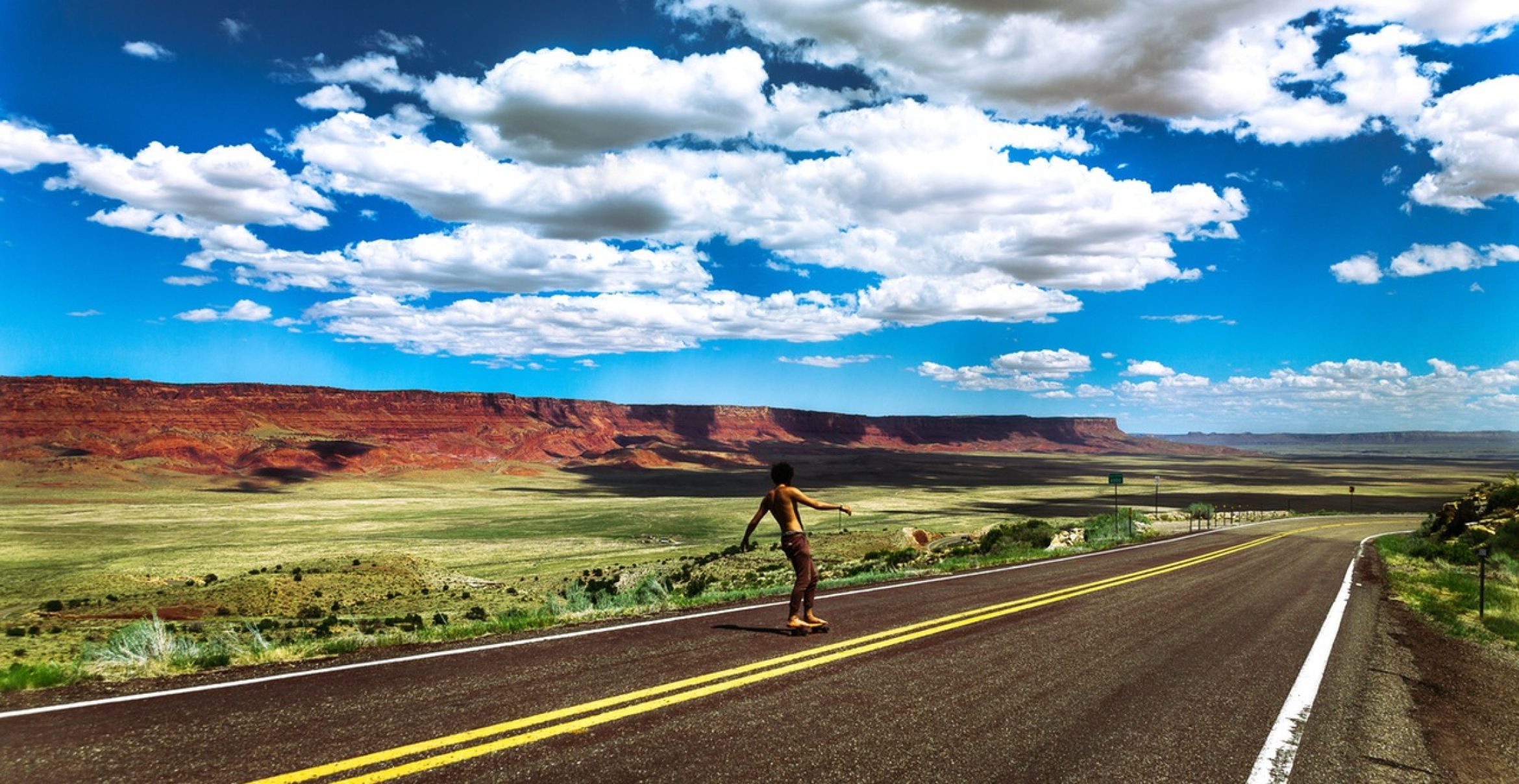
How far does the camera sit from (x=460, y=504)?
93500 mm

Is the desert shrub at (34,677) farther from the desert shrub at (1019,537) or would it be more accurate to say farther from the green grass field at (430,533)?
the desert shrub at (1019,537)

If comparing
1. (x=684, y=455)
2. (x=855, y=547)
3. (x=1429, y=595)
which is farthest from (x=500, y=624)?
(x=684, y=455)

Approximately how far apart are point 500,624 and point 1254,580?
649 inches

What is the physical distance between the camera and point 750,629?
917cm

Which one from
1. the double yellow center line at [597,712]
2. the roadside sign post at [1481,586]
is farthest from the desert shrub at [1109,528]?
the double yellow center line at [597,712]

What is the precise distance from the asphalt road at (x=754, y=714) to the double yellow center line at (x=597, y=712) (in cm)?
2

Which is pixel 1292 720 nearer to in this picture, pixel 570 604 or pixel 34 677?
pixel 570 604

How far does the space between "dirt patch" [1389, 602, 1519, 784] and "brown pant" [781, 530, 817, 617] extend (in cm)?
547

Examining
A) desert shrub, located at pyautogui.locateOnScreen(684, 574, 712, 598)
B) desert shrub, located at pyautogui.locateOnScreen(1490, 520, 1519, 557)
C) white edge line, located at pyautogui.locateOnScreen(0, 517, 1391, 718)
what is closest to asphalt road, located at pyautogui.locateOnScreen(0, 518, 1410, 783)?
white edge line, located at pyautogui.locateOnScreen(0, 517, 1391, 718)

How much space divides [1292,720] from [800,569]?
184 inches

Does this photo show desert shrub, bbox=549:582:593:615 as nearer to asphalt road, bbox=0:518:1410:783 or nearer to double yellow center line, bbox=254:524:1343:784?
asphalt road, bbox=0:518:1410:783

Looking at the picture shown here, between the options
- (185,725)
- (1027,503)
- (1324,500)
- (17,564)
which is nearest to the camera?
(185,725)

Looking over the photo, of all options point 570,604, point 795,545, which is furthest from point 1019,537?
point 795,545

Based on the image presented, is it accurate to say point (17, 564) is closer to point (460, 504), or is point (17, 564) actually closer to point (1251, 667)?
point (460, 504)
